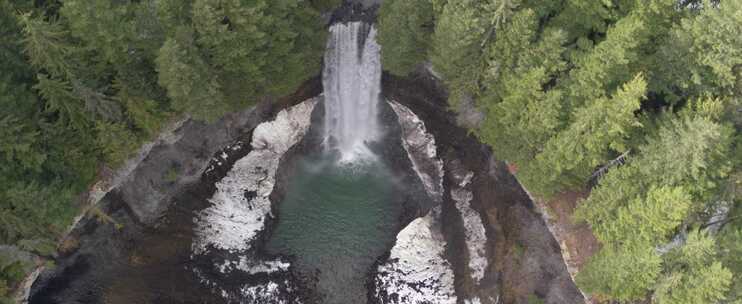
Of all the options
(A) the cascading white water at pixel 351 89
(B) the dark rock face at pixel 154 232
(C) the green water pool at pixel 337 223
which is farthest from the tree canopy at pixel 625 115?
(B) the dark rock face at pixel 154 232

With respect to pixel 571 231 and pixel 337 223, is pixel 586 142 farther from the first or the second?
pixel 337 223

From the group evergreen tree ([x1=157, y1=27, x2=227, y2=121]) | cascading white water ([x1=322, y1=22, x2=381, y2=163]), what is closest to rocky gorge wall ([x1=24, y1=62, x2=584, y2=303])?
cascading white water ([x1=322, y1=22, x2=381, y2=163])

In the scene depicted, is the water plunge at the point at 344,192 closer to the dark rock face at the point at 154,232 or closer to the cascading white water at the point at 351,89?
the cascading white water at the point at 351,89

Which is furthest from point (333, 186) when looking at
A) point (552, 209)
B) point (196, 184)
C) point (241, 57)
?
point (552, 209)

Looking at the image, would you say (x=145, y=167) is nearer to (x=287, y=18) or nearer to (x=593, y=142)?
(x=287, y=18)

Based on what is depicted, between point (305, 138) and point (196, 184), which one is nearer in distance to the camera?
point (196, 184)

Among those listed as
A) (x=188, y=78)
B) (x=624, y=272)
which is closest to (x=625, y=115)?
(x=624, y=272)

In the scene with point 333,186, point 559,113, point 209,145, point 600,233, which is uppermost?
point 209,145
